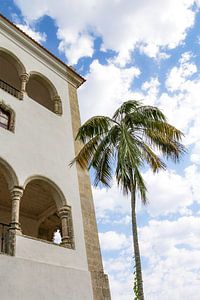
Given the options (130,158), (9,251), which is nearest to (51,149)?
(130,158)

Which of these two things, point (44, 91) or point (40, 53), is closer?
point (40, 53)

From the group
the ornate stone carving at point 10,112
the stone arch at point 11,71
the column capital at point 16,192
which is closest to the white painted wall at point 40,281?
the column capital at point 16,192

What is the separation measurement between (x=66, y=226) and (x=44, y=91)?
7.52m

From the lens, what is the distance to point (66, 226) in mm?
11500

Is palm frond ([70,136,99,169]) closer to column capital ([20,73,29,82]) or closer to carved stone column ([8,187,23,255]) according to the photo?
carved stone column ([8,187,23,255])

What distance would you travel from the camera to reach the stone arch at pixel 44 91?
15234 millimetres

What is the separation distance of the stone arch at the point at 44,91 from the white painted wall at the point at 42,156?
11.3 inches

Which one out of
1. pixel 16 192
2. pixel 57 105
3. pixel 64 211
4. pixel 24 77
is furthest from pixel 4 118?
pixel 64 211

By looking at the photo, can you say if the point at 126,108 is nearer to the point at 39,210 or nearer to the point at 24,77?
the point at 24,77

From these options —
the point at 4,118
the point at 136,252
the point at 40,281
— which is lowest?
the point at 40,281

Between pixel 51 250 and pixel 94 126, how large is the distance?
15.1 ft

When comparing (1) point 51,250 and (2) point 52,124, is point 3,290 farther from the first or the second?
(2) point 52,124

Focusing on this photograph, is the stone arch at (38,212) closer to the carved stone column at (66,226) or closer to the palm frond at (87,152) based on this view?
the carved stone column at (66,226)

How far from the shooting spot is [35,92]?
655 inches
